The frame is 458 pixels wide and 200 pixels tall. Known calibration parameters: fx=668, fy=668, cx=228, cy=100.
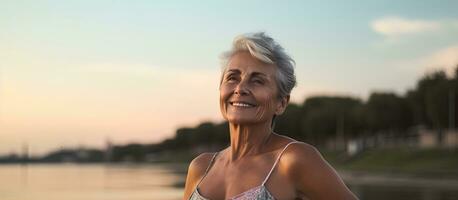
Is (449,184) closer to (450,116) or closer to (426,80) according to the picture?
(450,116)

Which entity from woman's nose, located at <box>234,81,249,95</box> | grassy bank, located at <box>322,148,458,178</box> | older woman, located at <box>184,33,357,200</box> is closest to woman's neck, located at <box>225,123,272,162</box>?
older woman, located at <box>184,33,357,200</box>

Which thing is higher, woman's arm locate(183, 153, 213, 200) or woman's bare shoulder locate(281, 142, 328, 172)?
woman's bare shoulder locate(281, 142, 328, 172)

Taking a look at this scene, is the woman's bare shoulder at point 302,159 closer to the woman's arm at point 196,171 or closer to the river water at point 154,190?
the woman's arm at point 196,171

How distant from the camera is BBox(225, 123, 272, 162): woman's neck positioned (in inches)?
86.7

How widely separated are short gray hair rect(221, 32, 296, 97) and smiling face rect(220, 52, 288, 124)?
0.07ft

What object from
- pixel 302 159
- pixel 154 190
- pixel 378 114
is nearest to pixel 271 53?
pixel 302 159

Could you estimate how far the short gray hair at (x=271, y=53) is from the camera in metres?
2.12

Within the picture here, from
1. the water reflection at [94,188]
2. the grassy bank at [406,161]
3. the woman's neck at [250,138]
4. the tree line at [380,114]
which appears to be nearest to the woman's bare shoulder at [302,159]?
the woman's neck at [250,138]

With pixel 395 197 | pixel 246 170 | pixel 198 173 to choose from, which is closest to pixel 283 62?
pixel 246 170

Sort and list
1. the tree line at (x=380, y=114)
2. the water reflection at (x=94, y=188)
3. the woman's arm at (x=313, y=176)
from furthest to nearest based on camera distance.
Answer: the tree line at (x=380, y=114)
the water reflection at (x=94, y=188)
the woman's arm at (x=313, y=176)

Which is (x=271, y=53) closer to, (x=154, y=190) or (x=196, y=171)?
(x=196, y=171)

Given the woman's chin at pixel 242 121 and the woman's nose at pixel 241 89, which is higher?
the woman's nose at pixel 241 89

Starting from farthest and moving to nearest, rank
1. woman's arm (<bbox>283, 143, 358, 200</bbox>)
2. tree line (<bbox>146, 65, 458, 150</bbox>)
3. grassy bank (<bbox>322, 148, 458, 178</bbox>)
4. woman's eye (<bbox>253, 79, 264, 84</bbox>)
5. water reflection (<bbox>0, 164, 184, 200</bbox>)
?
1. tree line (<bbox>146, 65, 458, 150</bbox>)
2. grassy bank (<bbox>322, 148, 458, 178</bbox>)
3. water reflection (<bbox>0, 164, 184, 200</bbox>)
4. woman's eye (<bbox>253, 79, 264, 84</bbox>)
5. woman's arm (<bbox>283, 143, 358, 200</bbox>)

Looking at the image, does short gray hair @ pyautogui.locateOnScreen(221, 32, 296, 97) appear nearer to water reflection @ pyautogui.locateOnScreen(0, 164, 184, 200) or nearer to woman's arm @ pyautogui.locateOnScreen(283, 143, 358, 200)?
woman's arm @ pyautogui.locateOnScreen(283, 143, 358, 200)
